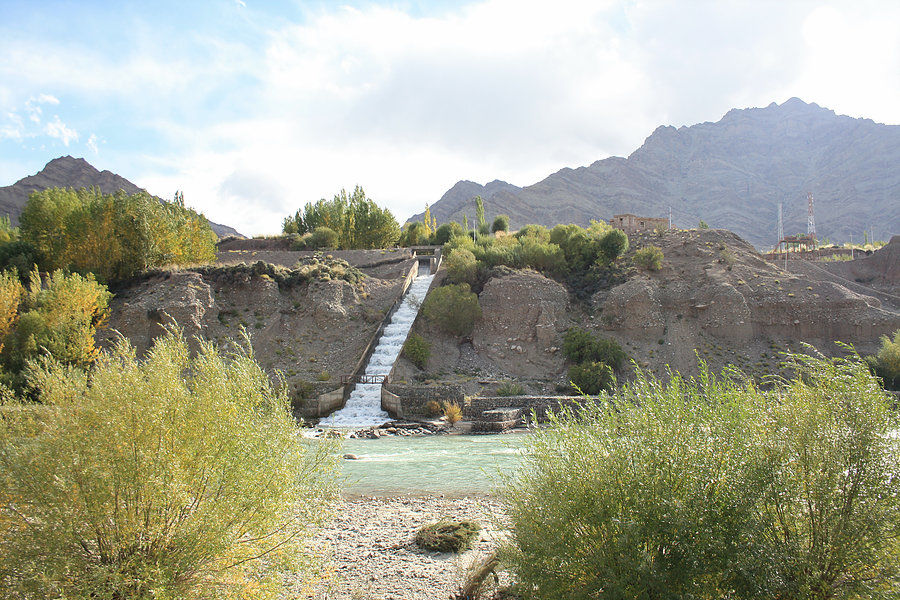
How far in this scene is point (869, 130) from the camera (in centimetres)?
18100

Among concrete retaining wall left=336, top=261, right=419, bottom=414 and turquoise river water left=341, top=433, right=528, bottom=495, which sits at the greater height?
concrete retaining wall left=336, top=261, right=419, bottom=414

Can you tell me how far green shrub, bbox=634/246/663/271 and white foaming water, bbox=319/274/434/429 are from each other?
18.2m

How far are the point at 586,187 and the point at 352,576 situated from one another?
6772 inches

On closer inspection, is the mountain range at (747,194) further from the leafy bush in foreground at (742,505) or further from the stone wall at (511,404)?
the leafy bush in foreground at (742,505)

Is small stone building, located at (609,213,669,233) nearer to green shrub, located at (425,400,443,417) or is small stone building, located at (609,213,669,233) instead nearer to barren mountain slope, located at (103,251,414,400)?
barren mountain slope, located at (103,251,414,400)

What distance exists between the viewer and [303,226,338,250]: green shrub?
58438 mm

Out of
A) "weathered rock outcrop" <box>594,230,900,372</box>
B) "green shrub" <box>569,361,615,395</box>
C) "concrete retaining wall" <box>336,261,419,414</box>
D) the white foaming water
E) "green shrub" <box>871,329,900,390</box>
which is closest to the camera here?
the white foaming water

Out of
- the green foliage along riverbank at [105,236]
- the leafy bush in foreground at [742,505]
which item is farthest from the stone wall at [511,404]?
the green foliage along riverbank at [105,236]

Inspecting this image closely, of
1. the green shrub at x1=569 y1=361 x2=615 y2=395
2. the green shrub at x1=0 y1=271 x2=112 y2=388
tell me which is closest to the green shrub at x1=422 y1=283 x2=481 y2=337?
the green shrub at x1=569 y1=361 x2=615 y2=395

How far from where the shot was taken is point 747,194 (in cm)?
17825

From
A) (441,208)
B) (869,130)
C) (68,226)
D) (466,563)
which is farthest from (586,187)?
(466,563)

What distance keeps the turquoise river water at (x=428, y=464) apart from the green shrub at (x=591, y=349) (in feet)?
41.4

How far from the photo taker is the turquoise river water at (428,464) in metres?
18.2

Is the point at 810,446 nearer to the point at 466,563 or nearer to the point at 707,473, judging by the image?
the point at 707,473
